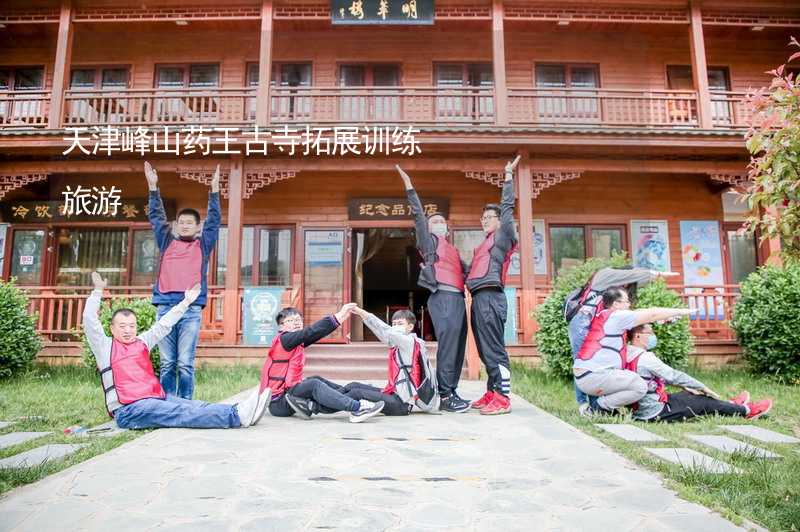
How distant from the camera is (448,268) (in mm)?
5012

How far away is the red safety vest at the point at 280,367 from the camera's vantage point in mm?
4537

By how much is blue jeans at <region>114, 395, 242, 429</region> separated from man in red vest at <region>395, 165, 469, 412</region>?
1.84 meters

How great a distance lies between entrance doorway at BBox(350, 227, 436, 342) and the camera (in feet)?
39.7

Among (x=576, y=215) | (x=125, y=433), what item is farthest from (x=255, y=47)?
(x=125, y=433)

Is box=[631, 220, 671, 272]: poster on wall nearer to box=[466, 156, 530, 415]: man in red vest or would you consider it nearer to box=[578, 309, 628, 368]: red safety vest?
box=[578, 309, 628, 368]: red safety vest

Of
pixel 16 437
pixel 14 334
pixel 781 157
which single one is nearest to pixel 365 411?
pixel 16 437

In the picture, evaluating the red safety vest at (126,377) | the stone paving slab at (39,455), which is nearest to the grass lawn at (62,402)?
the stone paving slab at (39,455)

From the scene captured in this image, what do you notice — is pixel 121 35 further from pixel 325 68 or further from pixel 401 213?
pixel 401 213

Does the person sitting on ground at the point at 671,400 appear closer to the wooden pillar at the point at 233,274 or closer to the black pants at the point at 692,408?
the black pants at the point at 692,408

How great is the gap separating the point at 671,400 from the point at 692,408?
17 cm

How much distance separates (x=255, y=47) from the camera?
40.1 ft

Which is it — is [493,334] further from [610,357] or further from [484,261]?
[610,357]

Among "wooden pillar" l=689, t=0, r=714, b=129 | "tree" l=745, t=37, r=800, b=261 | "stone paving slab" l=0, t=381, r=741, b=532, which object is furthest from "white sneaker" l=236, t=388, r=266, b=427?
"wooden pillar" l=689, t=0, r=714, b=129

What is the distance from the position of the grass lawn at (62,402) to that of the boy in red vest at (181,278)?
0.70m
